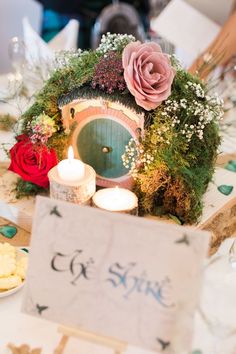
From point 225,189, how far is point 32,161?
1.74 ft

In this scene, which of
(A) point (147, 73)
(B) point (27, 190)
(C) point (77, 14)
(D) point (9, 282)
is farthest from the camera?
(C) point (77, 14)

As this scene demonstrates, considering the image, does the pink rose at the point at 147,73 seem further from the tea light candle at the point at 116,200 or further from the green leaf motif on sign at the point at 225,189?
the green leaf motif on sign at the point at 225,189

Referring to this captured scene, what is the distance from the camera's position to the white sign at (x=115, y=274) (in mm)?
714

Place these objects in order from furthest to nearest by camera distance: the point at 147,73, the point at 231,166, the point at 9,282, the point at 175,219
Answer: the point at 231,166 → the point at 175,219 → the point at 147,73 → the point at 9,282

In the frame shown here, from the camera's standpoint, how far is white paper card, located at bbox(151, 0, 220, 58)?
2.34 metres

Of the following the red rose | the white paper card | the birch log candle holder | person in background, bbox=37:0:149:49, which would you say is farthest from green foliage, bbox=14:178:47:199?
person in background, bbox=37:0:149:49

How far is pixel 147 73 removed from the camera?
1.15m

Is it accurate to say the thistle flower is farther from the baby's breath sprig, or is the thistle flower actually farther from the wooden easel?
the wooden easel

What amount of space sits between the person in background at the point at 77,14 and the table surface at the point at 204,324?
262 centimetres

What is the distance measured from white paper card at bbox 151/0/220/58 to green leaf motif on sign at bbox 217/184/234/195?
1.01 meters

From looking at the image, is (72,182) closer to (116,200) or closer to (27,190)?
(116,200)

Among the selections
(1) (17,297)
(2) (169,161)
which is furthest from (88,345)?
(2) (169,161)

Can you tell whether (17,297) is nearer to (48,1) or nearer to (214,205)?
(214,205)

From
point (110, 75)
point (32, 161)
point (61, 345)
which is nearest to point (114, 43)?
point (110, 75)
